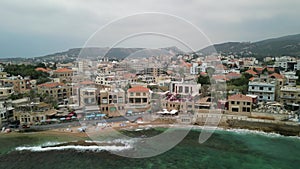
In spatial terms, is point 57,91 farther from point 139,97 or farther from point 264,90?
point 264,90

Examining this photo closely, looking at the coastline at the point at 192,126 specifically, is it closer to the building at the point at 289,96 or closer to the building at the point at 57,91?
the building at the point at 289,96

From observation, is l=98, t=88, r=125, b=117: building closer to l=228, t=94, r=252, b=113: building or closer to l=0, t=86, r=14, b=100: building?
l=0, t=86, r=14, b=100: building

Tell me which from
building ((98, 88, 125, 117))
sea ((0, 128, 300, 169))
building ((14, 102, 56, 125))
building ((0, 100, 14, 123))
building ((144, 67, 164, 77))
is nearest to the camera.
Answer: sea ((0, 128, 300, 169))

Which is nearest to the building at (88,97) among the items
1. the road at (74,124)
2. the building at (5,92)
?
the road at (74,124)

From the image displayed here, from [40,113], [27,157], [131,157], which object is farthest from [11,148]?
[131,157]

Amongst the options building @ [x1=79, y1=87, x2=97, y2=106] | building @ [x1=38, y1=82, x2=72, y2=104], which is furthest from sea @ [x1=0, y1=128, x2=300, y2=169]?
building @ [x1=38, y1=82, x2=72, y2=104]

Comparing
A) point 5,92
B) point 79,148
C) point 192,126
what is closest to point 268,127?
point 192,126
